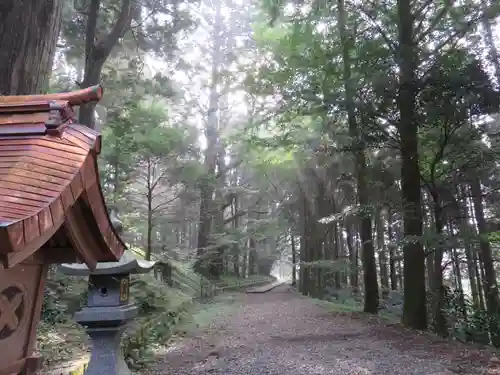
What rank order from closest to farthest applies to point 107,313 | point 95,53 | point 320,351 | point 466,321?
point 107,313 → point 320,351 → point 95,53 → point 466,321

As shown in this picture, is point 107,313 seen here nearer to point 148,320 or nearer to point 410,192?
point 148,320

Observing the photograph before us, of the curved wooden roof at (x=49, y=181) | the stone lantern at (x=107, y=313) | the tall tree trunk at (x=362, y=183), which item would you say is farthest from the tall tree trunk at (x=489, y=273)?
the curved wooden roof at (x=49, y=181)

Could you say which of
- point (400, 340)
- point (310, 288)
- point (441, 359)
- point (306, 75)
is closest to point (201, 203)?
point (310, 288)

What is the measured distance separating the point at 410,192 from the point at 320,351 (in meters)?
3.56

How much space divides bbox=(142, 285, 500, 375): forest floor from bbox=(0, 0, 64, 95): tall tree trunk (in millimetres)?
4297

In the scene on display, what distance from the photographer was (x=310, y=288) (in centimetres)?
1897

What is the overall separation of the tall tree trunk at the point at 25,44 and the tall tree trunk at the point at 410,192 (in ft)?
19.6

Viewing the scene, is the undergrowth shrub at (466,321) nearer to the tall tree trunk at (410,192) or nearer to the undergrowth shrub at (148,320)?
the tall tree trunk at (410,192)

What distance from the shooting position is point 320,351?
22.3 feet

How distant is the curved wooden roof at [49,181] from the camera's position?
140 cm

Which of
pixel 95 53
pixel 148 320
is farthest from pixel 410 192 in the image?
pixel 95 53

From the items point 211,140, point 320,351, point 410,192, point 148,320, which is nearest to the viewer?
point 320,351

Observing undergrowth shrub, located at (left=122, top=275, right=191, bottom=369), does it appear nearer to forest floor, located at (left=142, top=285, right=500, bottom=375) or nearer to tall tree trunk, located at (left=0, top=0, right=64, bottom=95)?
forest floor, located at (left=142, top=285, right=500, bottom=375)

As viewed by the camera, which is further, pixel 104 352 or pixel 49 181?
pixel 104 352
